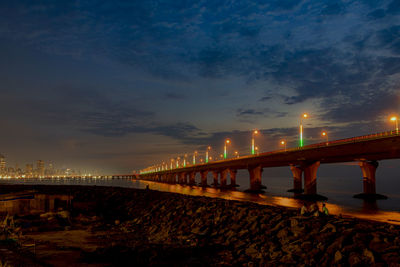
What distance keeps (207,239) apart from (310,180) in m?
47.3

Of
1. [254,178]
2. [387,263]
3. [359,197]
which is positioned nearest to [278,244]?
[387,263]

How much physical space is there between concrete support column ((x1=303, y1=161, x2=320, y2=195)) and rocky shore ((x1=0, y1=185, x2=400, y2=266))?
1500 inches

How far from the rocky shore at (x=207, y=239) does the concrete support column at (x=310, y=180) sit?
1500 inches

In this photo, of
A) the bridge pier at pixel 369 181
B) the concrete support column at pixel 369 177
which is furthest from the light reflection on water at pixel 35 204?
the concrete support column at pixel 369 177

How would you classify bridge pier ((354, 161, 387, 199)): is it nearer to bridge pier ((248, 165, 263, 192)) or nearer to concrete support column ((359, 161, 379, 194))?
concrete support column ((359, 161, 379, 194))

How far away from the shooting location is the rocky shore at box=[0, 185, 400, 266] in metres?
14.2

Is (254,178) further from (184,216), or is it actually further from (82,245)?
(82,245)

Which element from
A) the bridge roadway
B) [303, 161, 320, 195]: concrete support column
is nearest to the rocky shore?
the bridge roadway

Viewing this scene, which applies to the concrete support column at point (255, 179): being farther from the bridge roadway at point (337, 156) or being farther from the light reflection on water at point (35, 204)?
the light reflection on water at point (35, 204)

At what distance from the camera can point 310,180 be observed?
62.9 metres

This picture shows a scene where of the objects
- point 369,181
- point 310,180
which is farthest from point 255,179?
point 369,181

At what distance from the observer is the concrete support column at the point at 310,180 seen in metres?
62.3

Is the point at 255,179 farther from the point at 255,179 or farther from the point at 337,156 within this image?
the point at 337,156

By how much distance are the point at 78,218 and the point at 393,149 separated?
138ft
